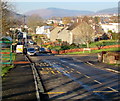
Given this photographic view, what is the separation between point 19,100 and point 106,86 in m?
6.64

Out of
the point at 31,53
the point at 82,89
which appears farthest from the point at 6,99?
the point at 31,53

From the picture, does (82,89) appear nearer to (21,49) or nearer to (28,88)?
(28,88)

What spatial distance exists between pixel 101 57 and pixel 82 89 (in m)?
19.5

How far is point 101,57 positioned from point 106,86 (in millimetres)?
18016

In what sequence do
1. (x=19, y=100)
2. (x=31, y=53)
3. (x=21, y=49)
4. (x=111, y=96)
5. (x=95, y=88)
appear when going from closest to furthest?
(x=19, y=100), (x=111, y=96), (x=95, y=88), (x=31, y=53), (x=21, y=49)

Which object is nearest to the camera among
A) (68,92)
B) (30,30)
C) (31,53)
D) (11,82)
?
(68,92)

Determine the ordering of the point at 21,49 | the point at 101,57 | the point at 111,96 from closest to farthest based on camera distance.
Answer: the point at 111,96
the point at 101,57
the point at 21,49

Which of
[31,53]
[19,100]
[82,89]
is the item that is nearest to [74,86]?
[82,89]

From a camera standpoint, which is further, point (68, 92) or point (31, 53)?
point (31, 53)

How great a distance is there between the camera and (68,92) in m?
15.0

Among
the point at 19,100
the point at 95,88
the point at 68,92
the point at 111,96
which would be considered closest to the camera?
the point at 19,100

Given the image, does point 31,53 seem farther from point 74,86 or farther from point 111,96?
point 111,96

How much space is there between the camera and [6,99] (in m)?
12.8

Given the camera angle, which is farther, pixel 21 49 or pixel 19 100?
pixel 21 49
